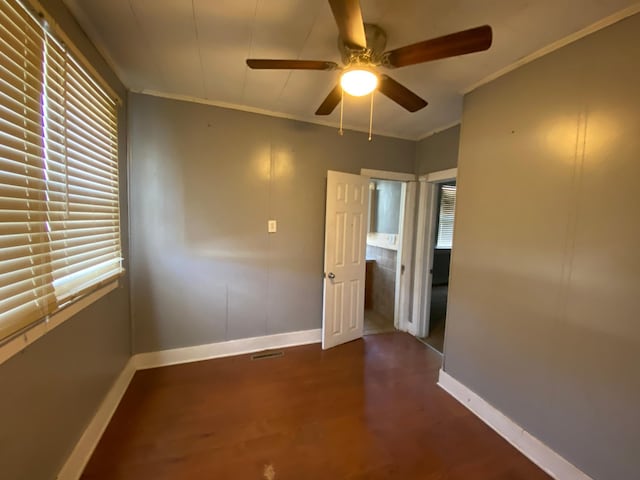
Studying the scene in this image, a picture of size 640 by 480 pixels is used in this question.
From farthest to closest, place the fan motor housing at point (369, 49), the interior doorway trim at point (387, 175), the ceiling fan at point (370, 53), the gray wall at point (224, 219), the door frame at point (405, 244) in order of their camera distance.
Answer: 1. the door frame at point (405, 244)
2. the interior doorway trim at point (387, 175)
3. the gray wall at point (224, 219)
4. the fan motor housing at point (369, 49)
5. the ceiling fan at point (370, 53)

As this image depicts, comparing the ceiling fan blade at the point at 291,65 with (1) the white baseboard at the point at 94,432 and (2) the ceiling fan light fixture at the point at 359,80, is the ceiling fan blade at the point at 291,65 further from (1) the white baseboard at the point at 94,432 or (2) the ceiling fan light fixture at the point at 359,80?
(1) the white baseboard at the point at 94,432

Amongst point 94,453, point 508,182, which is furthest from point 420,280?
point 94,453

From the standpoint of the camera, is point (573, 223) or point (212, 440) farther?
point (212, 440)

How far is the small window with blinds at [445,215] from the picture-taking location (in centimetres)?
545

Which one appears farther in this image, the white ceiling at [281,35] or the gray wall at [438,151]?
the gray wall at [438,151]

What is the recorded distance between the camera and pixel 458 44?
3.88 ft

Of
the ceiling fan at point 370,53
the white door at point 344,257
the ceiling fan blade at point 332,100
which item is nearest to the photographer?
the ceiling fan at point 370,53

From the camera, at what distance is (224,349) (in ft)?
9.13

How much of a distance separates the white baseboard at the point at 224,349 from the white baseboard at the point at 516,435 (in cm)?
150

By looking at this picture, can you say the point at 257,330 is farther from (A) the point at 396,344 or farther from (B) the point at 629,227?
(B) the point at 629,227

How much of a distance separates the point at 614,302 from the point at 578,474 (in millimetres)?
988

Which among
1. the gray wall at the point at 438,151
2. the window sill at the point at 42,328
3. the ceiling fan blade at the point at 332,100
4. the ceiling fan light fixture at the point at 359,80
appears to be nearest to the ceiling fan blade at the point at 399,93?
the ceiling fan light fixture at the point at 359,80

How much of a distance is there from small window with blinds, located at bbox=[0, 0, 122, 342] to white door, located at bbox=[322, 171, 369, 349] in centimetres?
191

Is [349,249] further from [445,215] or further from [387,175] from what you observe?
[445,215]
